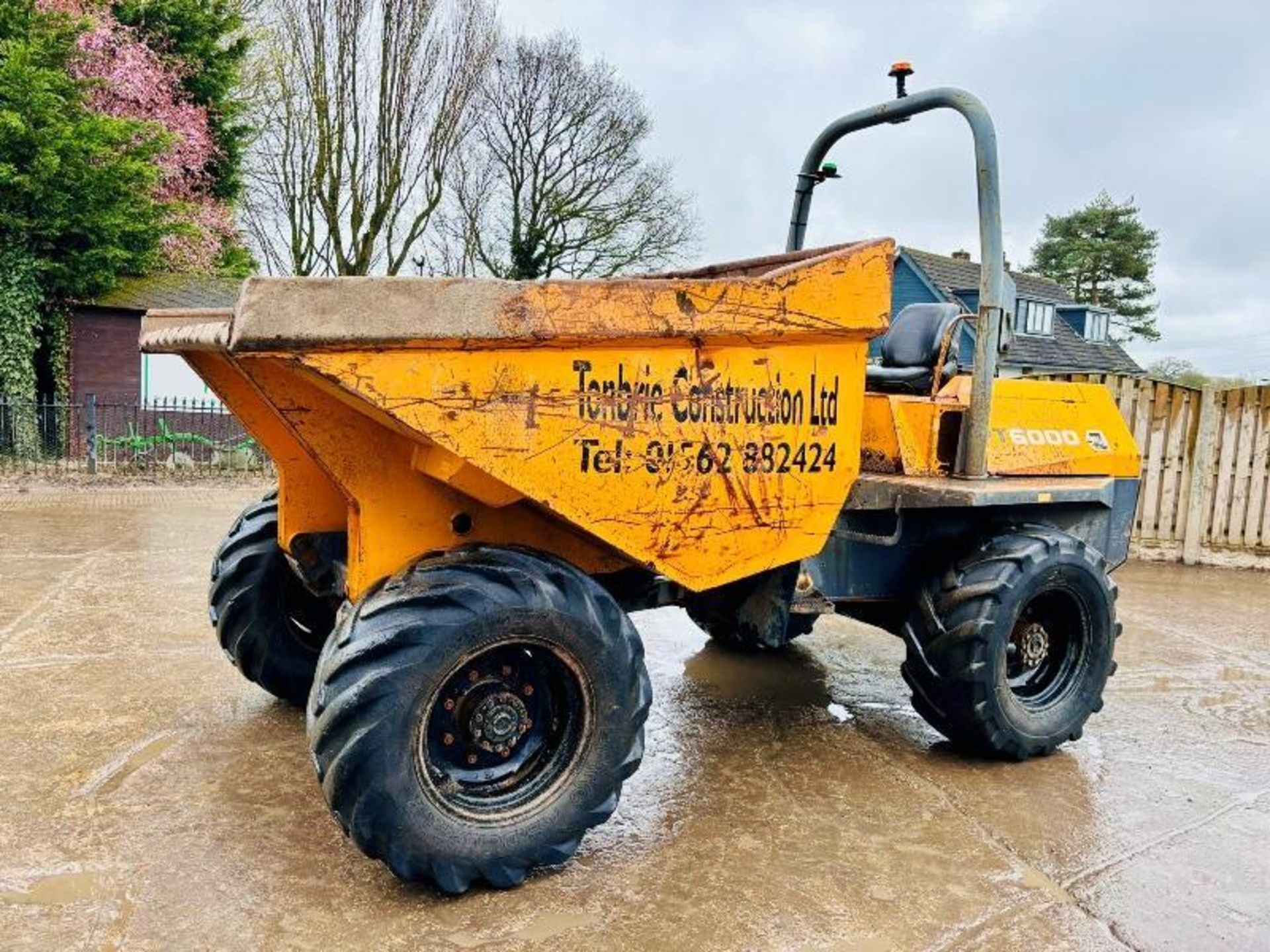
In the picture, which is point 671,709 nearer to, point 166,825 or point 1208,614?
point 166,825

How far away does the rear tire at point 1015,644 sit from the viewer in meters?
3.63

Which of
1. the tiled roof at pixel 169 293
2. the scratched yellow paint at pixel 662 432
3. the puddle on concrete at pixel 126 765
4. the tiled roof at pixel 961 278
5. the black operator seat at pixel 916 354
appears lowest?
the puddle on concrete at pixel 126 765

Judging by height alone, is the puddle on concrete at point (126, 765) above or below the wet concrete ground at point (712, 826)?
below

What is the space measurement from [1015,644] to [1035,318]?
88.1 ft

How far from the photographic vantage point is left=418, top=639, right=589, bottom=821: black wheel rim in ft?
9.14

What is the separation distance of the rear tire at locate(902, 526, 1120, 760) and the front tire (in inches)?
52.1

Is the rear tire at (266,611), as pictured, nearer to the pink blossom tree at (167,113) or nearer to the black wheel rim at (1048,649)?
the black wheel rim at (1048,649)

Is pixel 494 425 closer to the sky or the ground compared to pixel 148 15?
closer to the ground

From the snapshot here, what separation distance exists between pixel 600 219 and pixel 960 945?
79.9 feet

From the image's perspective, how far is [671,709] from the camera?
14.3 ft

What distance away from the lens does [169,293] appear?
18.0m

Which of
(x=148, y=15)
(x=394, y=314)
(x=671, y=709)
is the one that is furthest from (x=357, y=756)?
(x=148, y=15)

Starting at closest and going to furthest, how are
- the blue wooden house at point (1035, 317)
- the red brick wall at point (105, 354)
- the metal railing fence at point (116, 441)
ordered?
the metal railing fence at point (116, 441)
the red brick wall at point (105, 354)
the blue wooden house at point (1035, 317)

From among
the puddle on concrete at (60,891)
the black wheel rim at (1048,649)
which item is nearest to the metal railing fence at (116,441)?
the puddle on concrete at (60,891)
